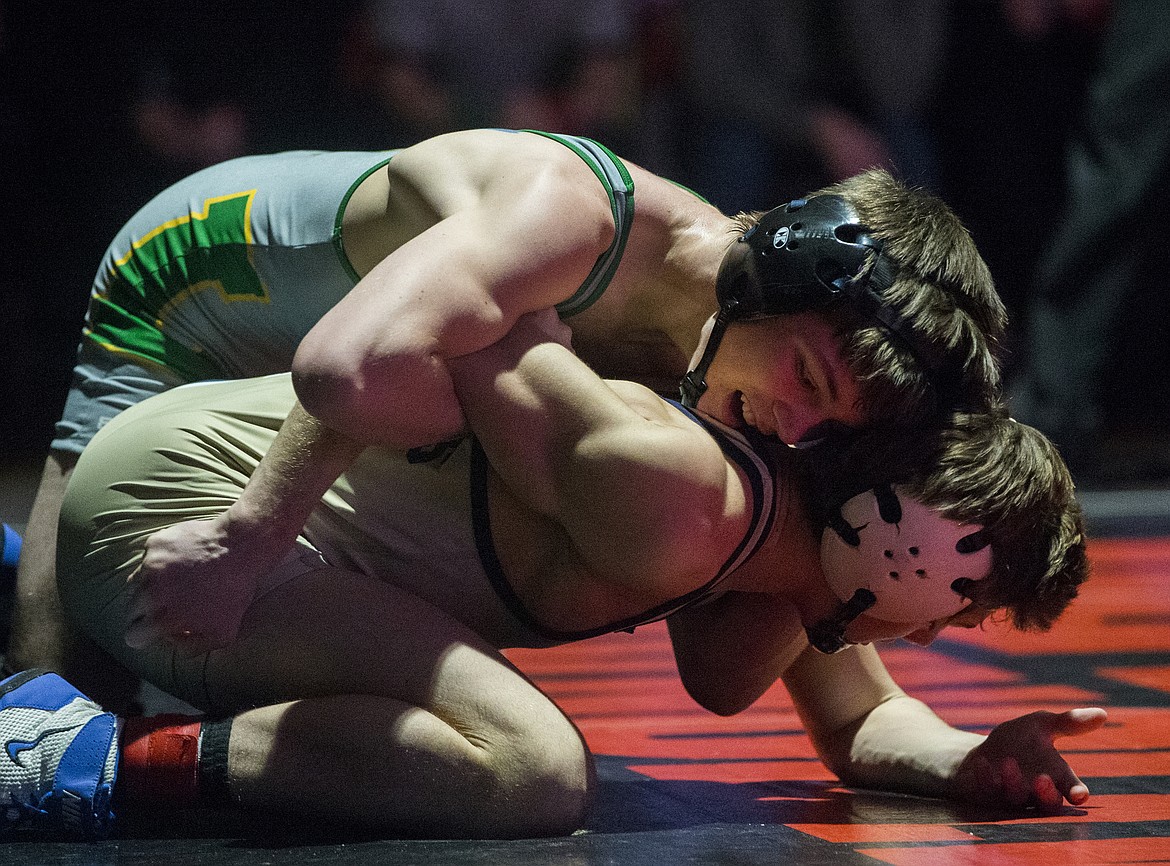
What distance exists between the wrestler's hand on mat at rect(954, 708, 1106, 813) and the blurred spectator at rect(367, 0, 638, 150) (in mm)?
4073

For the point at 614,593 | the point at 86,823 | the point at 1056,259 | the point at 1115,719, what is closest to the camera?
the point at 86,823

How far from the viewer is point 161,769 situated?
2.24 m

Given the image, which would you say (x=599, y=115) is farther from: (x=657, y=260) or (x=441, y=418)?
(x=441, y=418)

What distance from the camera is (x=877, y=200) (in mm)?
2441

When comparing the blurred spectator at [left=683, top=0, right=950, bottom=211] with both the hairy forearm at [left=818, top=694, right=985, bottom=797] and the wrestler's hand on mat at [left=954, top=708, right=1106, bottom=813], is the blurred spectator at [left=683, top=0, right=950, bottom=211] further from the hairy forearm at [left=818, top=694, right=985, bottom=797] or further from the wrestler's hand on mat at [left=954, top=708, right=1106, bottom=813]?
the wrestler's hand on mat at [left=954, top=708, right=1106, bottom=813]

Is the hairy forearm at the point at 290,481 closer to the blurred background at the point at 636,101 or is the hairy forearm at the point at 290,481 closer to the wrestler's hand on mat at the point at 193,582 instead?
the wrestler's hand on mat at the point at 193,582

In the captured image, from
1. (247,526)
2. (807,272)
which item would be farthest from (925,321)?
(247,526)

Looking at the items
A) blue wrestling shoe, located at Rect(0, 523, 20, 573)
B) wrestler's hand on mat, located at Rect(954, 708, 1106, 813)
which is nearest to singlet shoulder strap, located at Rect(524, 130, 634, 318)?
wrestler's hand on mat, located at Rect(954, 708, 1106, 813)

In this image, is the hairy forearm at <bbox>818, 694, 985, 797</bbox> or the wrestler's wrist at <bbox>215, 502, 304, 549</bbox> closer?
the wrestler's wrist at <bbox>215, 502, 304, 549</bbox>

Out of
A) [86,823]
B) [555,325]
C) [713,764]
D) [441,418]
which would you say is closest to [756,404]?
[555,325]

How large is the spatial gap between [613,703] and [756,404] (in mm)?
1111

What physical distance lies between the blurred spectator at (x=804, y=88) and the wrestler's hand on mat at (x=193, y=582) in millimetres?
4281

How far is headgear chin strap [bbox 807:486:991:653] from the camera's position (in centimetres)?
224

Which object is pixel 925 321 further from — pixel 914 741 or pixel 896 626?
pixel 914 741
